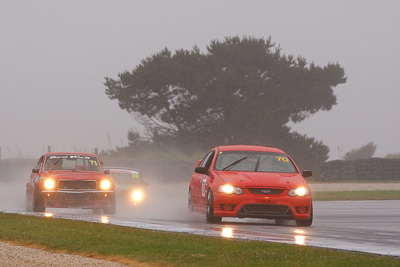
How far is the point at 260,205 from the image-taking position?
17.9 metres

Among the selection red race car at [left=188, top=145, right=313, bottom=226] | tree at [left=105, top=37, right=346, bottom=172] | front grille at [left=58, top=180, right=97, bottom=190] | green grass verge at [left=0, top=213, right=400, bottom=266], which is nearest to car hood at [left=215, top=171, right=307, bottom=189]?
red race car at [left=188, top=145, right=313, bottom=226]

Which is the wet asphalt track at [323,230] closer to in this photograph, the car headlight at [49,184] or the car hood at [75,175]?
the car hood at [75,175]

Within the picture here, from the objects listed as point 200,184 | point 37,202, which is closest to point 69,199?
point 37,202

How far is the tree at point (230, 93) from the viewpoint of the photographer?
71.8 metres

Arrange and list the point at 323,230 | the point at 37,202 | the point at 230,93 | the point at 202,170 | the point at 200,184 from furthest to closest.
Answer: the point at 230,93
the point at 37,202
the point at 200,184
the point at 202,170
the point at 323,230

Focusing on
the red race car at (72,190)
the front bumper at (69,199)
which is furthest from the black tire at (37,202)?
the front bumper at (69,199)

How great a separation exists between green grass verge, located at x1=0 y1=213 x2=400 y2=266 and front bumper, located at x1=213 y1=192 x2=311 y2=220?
2.41 meters

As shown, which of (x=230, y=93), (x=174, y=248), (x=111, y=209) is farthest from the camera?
(x=230, y=93)

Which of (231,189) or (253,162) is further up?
(253,162)

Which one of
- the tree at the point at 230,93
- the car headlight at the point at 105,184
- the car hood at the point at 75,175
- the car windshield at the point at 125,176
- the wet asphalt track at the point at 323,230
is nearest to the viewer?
the wet asphalt track at the point at 323,230

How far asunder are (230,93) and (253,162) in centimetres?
5392

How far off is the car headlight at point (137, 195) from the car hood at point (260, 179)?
32.7 feet

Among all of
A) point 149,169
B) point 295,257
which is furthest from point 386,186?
point 295,257

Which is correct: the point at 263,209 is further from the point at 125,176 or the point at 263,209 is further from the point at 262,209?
the point at 125,176
